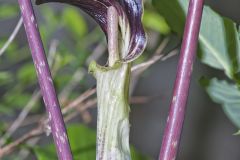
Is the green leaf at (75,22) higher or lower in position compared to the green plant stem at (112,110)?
higher

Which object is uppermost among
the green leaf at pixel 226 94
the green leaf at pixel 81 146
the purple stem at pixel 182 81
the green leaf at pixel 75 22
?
the green leaf at pixel 75 22

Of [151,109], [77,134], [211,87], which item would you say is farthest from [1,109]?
[151,109]

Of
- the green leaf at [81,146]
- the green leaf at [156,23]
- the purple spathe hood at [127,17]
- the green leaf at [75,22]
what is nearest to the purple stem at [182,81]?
the purple spathe hood at [127,17]

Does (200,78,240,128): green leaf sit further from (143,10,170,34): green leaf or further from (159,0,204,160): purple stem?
(143,10,170,34): green leaf

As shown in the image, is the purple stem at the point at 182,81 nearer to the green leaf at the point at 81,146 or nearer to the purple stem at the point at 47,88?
the purple stem at the point at 47,88

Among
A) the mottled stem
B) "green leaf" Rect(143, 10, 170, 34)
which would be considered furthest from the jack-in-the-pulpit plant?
"green leaf" Rect(143, 10, 170, 34)

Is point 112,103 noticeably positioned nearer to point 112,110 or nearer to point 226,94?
point 112,110

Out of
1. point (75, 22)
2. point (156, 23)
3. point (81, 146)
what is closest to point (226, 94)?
point (81, 146)
